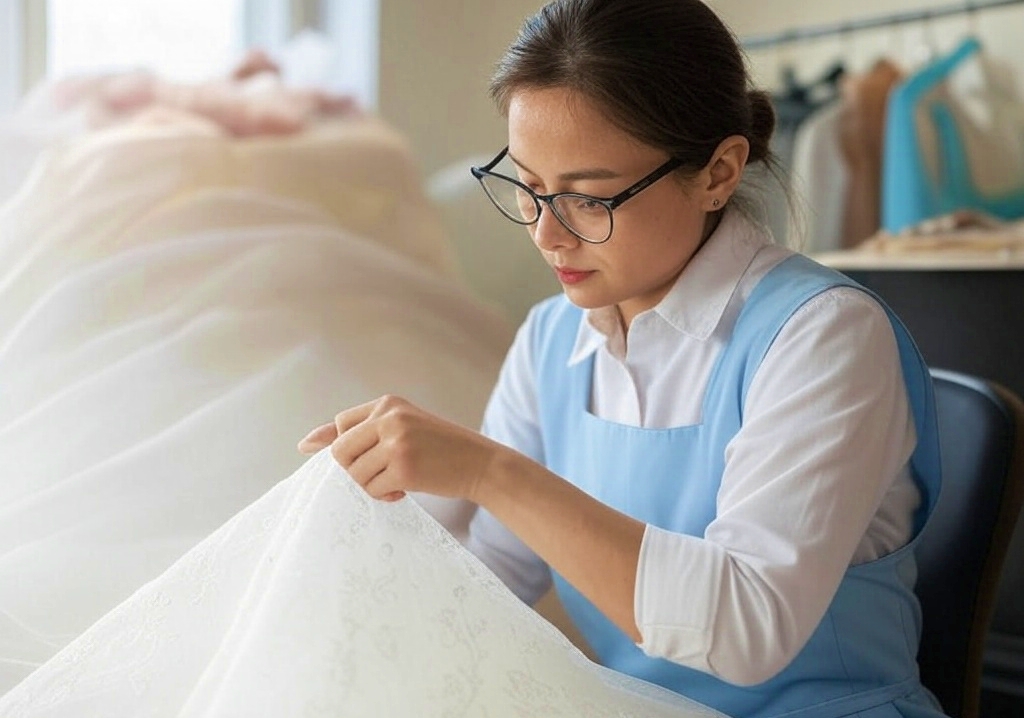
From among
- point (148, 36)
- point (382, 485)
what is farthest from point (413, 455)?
point (148, 36)

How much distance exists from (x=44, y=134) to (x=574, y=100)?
137 cm

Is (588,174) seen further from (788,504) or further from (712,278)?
(788,504)

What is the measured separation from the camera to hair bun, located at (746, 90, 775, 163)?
1.21 m

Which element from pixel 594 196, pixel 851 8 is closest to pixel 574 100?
pixel 594 196

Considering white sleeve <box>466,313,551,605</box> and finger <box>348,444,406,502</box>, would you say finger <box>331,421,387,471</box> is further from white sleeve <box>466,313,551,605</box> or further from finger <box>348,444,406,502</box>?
white sleeve <box>466,313,551,605</box>

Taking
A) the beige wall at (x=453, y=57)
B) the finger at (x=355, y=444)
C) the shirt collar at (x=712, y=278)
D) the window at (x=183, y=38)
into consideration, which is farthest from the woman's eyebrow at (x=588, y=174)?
the beige wall at (x=453, y=57)

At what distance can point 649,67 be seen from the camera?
3.58 ft

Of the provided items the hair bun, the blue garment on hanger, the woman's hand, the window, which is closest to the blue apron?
the hair bun

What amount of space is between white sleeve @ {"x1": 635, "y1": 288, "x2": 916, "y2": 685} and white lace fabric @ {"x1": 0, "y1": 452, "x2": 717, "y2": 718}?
3.8 inches

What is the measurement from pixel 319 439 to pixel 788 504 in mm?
370

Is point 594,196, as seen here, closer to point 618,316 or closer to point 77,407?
point 618,316

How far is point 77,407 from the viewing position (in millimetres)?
1561

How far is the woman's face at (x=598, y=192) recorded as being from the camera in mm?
1104

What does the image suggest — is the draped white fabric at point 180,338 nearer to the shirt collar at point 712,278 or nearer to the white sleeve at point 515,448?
the white sleeve at point 515,448
